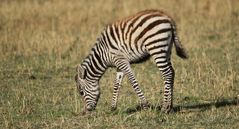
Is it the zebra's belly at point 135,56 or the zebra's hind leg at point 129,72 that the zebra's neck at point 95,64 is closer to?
the zebra's hind leg at point 129,72

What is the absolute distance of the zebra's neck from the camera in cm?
1130

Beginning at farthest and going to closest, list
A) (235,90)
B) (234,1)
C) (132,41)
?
1. (234,1)
2. (235,90)
3. (132,41)

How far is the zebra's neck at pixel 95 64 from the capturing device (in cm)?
1130

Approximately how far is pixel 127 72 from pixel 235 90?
285 cm

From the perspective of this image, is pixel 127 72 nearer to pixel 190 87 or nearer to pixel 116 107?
pixel 116 107

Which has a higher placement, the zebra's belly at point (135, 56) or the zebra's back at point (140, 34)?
the zebra's back at point (140, 34)

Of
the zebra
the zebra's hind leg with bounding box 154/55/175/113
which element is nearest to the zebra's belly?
the zebra

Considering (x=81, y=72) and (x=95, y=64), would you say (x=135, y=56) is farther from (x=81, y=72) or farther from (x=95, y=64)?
(x=81, y=72)

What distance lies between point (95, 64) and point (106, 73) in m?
3.88

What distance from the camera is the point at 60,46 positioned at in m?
17.7

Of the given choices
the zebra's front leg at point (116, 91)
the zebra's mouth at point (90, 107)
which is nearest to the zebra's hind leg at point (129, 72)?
the zebra's front leg at point (116, 91)

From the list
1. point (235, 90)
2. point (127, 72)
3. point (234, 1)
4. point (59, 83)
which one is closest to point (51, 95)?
point (59, 83)

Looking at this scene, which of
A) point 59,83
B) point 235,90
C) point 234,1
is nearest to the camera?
point 235,90

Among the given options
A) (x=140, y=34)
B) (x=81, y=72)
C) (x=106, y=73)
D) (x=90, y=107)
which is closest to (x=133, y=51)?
(x=140, y=34)
